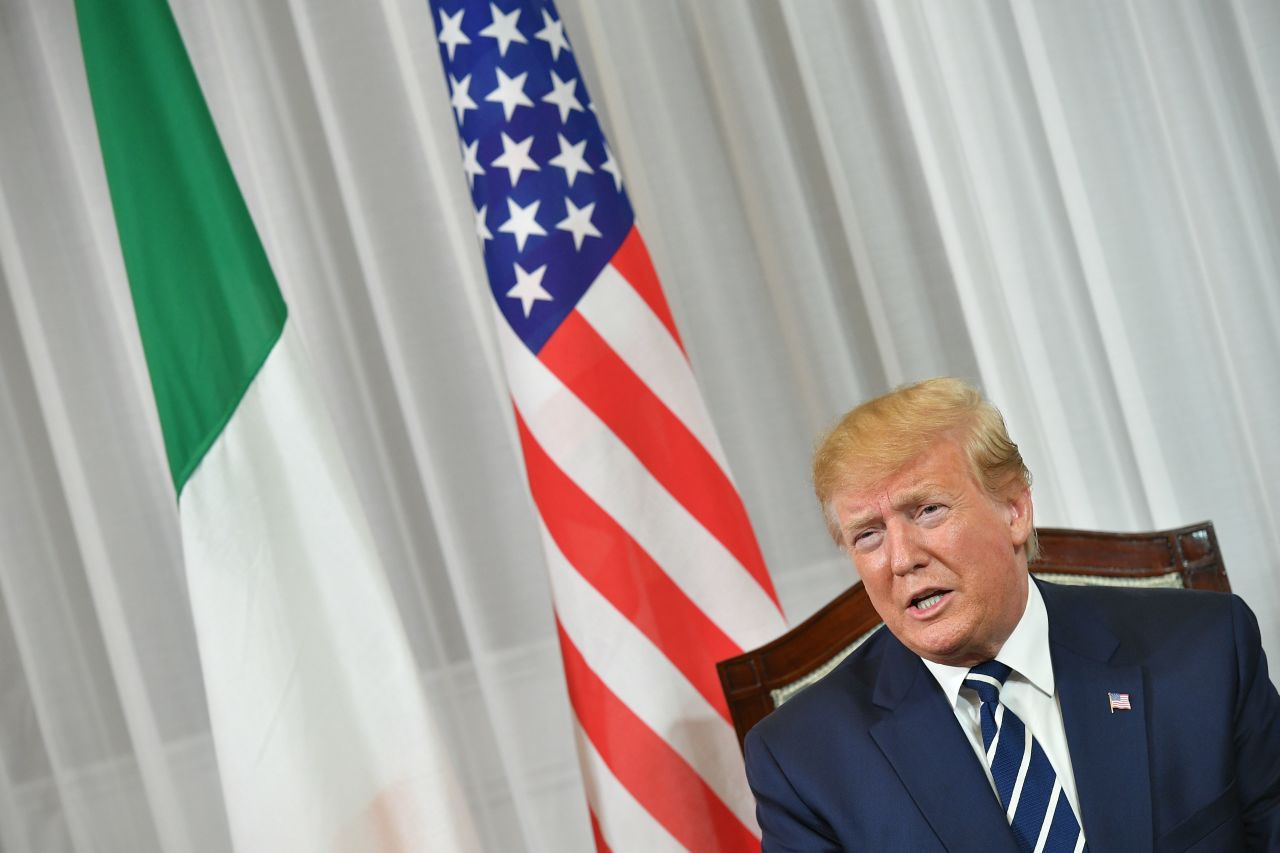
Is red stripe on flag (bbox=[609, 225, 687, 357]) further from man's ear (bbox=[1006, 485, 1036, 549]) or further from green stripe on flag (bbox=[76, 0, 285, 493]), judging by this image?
man's ear (bbox=[1006, 485, 1036, 549])

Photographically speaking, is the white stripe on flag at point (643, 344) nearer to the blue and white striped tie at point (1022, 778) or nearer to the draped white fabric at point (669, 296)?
the draped white fabric at point (669, 296)

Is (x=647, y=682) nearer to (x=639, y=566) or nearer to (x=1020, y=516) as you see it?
(x=639, y=566)

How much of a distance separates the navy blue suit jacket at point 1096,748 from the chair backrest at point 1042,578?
0.38 m

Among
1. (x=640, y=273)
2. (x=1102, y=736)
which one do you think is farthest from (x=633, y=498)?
(x=1102, y=736)

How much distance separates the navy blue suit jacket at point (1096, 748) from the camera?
1.60m

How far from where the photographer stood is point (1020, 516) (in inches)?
67.9

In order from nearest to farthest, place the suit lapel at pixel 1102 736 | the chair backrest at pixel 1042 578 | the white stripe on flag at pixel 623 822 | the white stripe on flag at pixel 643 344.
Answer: the suit lapel at pixel 1102 736 → the chair backrest at pixel 1042 578 → the white stripe on flag at pixel 623 822 → the white stripe on flag at pixel 643 344

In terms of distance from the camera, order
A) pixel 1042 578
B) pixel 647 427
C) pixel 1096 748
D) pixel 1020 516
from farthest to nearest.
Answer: pixel 647 427, pixel 1042 578, pixel 1020 516, pixel 1096 748

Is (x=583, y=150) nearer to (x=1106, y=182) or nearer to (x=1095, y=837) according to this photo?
(x=1106, y=182)

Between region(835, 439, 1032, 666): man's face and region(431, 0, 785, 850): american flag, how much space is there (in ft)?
2.73

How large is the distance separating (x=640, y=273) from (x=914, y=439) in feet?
3.34

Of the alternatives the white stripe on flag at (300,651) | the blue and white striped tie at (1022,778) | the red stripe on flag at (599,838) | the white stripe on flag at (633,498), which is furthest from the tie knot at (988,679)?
the white stripe on flag at (300,651)

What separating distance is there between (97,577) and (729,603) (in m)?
1.82

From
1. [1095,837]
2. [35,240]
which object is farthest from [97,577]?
[1095,837]
